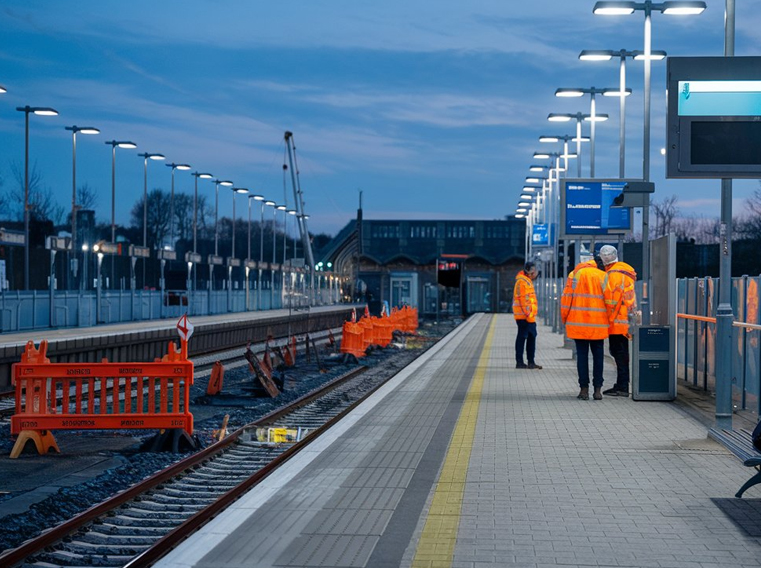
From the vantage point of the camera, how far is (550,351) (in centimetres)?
2980

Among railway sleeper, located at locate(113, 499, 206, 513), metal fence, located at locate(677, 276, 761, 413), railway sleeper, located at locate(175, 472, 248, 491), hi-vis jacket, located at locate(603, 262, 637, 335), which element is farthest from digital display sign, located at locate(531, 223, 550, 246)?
railway sleeper, located at locate(113, 499, 206, 513)

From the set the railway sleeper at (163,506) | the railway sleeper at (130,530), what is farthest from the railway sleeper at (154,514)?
the railway sleeper at (130,530)

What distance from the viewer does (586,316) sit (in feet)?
50.8

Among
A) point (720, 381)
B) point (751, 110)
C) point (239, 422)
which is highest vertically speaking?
point (751, 110)

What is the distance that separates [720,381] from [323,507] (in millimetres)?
5216

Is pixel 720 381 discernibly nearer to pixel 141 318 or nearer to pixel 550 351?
pixel 550 351

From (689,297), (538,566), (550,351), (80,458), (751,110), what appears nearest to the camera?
(538,566)

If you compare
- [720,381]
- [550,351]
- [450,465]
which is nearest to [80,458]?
[450,465]

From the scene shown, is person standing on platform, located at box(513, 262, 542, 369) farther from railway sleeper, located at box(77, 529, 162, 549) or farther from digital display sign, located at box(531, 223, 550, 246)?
digital display sign, located at box(531, 223, 550, 246)

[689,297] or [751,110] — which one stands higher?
[751,110]

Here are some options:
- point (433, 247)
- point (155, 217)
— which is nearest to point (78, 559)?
point (433, 247)

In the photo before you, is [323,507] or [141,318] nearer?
[323,507]

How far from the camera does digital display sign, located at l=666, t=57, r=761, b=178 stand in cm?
1146

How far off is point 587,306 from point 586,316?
15 centimetres
